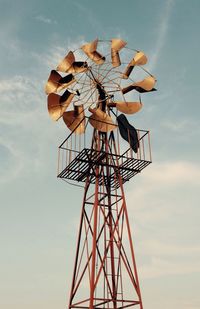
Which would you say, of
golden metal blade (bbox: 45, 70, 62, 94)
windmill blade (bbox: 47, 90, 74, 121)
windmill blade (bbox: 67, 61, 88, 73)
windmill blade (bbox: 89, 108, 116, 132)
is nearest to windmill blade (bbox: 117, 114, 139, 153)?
windmill blade (bbox: 89, 108, 116, 132)

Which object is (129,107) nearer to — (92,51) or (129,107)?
(129,107)

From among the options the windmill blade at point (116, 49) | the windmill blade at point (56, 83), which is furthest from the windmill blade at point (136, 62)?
the windmill blade at point (56, 83)

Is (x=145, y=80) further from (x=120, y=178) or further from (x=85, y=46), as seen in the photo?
(x=120, y=178)

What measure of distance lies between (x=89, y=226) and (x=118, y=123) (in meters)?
5.27

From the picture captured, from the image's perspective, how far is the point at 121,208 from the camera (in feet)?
66.2

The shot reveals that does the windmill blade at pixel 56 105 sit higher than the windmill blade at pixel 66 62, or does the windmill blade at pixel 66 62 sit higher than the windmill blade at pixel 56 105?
the windmill blade at pixel 66 62

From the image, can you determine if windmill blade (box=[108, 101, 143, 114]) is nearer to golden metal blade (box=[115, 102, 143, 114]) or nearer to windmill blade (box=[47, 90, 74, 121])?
golden metal blade (box=[115, 102, 143, 114])

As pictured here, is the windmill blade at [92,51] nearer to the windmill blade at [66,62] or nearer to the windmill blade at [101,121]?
the windmill blade at [66,62]

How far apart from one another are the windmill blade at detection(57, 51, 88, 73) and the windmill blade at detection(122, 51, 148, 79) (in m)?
2.19

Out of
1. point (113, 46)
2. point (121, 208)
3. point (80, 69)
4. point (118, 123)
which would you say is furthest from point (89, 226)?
point (113, 46)

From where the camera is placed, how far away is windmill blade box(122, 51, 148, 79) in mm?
21906

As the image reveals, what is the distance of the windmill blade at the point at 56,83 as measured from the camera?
840 inches

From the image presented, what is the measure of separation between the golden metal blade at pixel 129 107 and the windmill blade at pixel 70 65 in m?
2.54

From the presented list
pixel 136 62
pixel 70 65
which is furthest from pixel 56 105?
pixel 136 62
